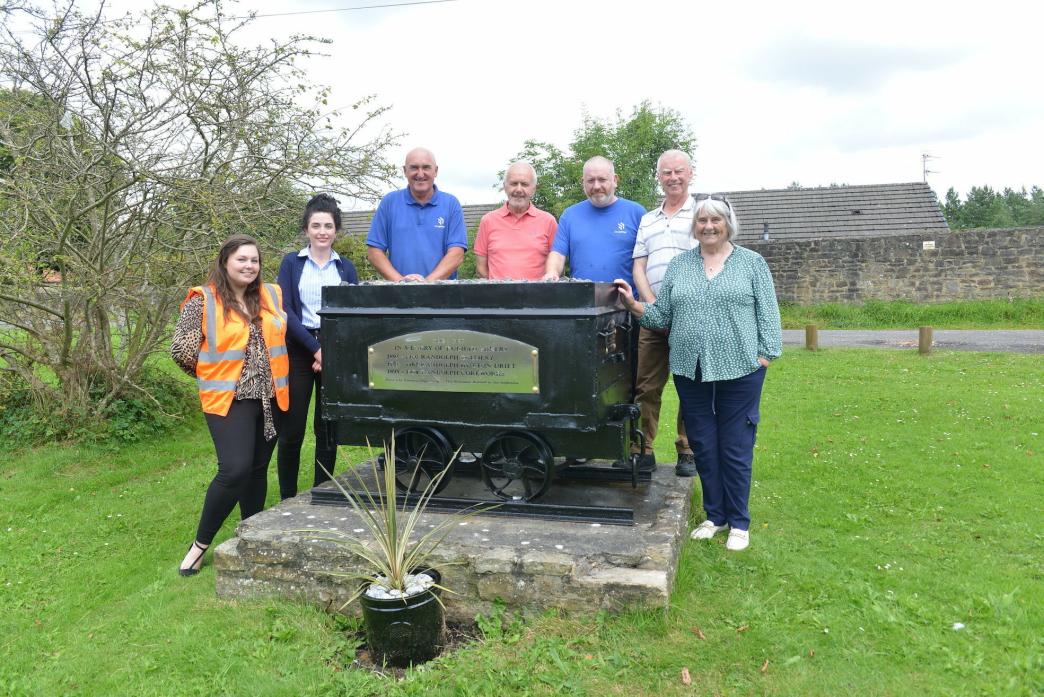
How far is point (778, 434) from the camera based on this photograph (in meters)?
6.96

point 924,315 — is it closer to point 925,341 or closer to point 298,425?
point 925,341

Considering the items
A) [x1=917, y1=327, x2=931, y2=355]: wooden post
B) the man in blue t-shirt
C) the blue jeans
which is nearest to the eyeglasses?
the man in blue t-shirt

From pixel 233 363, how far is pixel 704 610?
2593mm

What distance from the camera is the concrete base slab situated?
11.1 feet

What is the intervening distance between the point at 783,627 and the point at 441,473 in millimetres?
1728

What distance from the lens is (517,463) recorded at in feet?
13.0

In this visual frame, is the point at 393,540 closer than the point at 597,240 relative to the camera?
Yes

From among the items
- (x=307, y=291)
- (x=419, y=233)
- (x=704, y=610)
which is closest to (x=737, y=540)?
(x=704, y=610)

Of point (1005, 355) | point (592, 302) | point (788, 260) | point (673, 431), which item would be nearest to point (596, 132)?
point (788, 260)

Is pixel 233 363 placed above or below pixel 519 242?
below

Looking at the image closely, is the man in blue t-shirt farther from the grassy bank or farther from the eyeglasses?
the grassy bank

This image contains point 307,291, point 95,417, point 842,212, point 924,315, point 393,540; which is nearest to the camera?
point 393,540

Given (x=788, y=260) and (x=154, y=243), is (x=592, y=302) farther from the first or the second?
(x=788, y=260)

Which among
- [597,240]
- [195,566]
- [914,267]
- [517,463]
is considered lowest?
[195,566]
